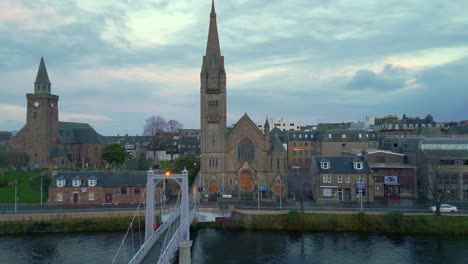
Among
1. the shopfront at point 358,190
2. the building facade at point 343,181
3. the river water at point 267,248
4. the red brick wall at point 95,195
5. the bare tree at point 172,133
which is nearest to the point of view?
the river water at point 267,248

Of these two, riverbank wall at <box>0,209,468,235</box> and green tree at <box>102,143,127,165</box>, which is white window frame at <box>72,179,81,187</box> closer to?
riverbank wall at <box>0,209,468,235</box>

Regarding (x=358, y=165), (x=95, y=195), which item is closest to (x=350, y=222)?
(x=358, y=165)

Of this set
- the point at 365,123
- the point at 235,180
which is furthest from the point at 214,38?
the point at 365,123

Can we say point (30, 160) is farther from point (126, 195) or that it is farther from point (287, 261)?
point (287, 261)

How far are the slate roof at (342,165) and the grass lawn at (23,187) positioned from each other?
3806 cm

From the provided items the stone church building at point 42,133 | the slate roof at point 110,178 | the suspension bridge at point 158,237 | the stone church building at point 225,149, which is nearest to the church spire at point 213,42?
the stone church building at point 225,149

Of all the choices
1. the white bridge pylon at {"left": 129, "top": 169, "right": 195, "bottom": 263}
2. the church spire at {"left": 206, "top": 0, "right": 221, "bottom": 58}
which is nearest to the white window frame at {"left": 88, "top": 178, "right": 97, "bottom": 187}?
the white bridge pylon at {"left": 129, "top": 169, "right": 195, "bottom": 263}

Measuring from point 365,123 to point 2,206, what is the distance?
109840 millimetres

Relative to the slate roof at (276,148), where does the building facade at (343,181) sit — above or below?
below

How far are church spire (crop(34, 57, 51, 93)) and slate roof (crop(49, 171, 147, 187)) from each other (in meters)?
34.1

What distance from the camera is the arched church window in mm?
65000

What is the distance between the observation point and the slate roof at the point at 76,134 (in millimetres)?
90812

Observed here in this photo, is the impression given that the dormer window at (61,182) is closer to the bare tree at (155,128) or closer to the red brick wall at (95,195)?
the red brick wall at (95,195)

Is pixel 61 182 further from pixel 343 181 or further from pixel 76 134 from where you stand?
pixel 76 134
